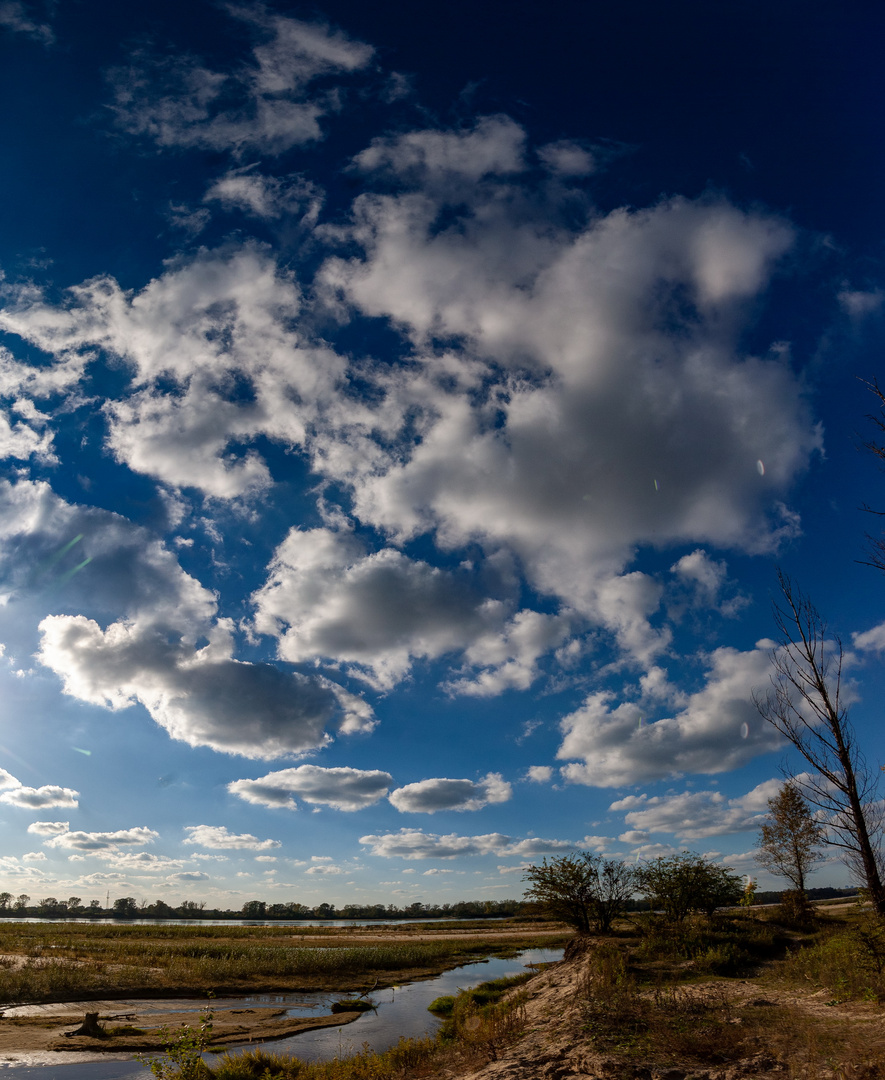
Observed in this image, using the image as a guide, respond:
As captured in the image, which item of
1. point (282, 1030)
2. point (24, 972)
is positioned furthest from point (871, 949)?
point (24, 972)

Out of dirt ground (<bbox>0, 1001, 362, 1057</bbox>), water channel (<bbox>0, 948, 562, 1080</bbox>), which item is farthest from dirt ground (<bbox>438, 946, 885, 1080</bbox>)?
dirt ground (<bbox>0, 1001, 362, 1057</bbox>)

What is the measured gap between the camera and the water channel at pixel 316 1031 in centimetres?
1694

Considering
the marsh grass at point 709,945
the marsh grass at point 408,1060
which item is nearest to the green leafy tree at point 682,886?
the marsh grass at point 709,945

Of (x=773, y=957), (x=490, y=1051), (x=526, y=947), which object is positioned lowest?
(x=526, y=947)

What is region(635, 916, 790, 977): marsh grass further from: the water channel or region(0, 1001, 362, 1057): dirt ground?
region(0, 1001, 362, 1057): dirt ground

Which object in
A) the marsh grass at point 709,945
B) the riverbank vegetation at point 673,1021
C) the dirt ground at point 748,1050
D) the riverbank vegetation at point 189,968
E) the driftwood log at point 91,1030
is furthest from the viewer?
the riverbank vegetation at point 189,968

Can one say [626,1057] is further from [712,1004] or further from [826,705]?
[826,705]

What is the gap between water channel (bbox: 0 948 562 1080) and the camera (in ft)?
55.6

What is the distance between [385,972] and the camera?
41625 millimetres

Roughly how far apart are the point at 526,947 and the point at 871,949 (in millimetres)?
50034

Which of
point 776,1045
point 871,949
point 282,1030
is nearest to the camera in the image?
point 776,1045

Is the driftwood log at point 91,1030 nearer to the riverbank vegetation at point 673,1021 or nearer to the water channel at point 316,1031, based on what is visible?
the water channel at point 316,1031

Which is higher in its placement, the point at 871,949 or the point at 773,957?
the point at 871,949

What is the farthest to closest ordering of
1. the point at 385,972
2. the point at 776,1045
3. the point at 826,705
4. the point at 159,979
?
the point at 385,972 → the point at 159,979 → the point at 826,705 → the point at 776,1045
